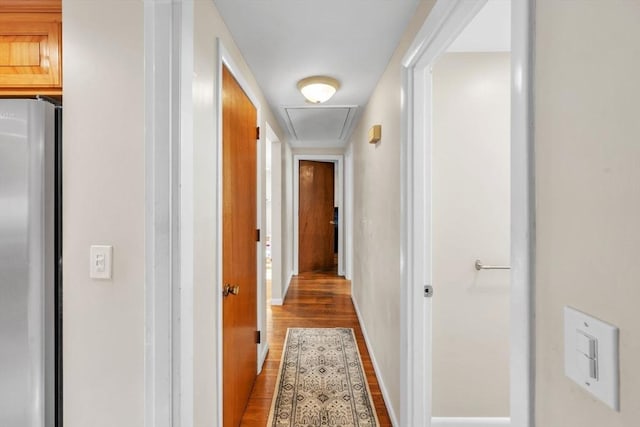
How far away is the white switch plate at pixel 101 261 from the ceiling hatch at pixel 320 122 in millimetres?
2375

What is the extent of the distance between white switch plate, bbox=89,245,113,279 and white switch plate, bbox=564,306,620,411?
122 cm

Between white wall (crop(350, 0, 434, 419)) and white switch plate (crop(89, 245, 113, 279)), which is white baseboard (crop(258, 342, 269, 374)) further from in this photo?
white switch plate (crop(89, 245, 113, 279))

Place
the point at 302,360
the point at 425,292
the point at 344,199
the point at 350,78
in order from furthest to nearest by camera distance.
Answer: the point at 344,199
the point at 302,360
the point at 350,78
the point at 425,292

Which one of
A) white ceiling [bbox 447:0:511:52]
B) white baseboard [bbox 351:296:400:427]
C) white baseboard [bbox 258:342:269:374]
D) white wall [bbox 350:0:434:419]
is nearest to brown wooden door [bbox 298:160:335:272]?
white baseboard [bbox 351:296:400:427]

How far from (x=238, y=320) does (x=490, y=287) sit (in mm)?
1541

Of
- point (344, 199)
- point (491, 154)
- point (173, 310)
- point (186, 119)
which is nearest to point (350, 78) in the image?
point (491, 154)

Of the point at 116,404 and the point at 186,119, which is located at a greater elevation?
the point at 186,119

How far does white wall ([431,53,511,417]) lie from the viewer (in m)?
1.82

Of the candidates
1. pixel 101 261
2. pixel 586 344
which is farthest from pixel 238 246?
pixel 586 344

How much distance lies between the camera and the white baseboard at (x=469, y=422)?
1.86m

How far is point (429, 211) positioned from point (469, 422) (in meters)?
1.34

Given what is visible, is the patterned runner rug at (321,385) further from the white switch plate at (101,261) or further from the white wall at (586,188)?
the white wall at (586,188)

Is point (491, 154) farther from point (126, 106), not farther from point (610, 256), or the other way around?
point (126, 106)

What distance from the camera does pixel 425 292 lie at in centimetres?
158
